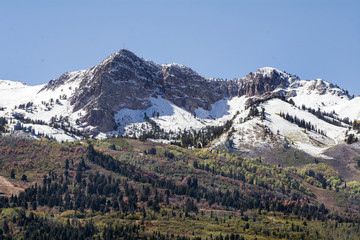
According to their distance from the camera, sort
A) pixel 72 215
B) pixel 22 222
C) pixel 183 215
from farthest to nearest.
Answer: pixel 183 215 < pixel 72 215 < pixel 22 222

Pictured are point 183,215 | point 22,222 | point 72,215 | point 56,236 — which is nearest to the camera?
point 56,236

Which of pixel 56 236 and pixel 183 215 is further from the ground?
pixel 183 215

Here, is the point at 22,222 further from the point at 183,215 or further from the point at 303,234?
the point at 303,234

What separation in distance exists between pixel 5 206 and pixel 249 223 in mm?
106561

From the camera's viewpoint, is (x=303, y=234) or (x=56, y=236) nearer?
(x=56, y=236)

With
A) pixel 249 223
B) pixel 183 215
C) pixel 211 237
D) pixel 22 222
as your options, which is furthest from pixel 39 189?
pixel 249 223

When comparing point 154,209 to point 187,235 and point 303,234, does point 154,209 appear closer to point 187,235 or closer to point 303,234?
point 187,235

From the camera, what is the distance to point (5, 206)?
181 metres

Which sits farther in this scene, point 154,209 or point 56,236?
point 154,209

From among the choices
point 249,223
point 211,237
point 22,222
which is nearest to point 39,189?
point 22,222

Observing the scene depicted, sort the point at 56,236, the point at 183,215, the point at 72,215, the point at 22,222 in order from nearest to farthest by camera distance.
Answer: the point at 56,236 < the point at 22,222 < the point at 72,215 < the point at 183,215

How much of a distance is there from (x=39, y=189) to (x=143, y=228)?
5901 centimetres

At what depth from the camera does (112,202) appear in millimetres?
196125

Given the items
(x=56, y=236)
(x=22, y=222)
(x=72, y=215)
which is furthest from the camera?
(x=72, y=215)
